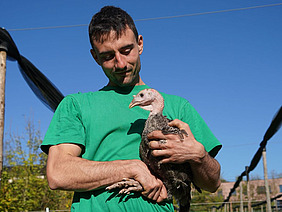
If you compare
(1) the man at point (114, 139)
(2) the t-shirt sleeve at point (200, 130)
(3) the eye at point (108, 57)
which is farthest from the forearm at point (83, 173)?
(3) the eye at point (108, 57)

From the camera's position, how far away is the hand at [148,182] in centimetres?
189

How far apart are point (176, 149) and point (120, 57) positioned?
2.27 feet

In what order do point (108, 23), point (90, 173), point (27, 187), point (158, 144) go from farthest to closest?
point (27, 187)
point (108, 23)
point (158, 144)
point (90, 173)

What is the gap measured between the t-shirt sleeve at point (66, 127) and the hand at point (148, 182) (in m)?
0.37

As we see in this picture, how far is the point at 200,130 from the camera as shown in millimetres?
2238

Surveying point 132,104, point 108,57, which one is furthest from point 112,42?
point 132,104

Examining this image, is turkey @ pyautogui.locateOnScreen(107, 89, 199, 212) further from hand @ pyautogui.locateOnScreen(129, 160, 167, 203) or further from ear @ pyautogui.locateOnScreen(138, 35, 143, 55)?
ear @ pyautogui.locateOnScreen(138, 35, 143, 55)

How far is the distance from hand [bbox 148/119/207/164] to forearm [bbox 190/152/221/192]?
49mm

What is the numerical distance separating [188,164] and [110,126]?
540mm

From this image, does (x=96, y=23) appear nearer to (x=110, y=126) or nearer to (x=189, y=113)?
(x=110, y=126)

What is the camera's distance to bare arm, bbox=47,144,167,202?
1837 mm

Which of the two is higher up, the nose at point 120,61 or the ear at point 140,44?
the ear at point 140,44

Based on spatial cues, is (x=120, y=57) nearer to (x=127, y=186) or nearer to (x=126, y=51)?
(x=126, y=51)

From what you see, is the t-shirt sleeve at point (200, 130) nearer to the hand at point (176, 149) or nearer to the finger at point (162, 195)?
the hand at point (176, 149)
